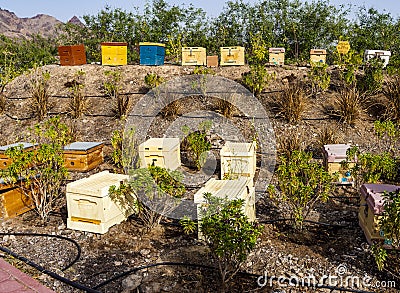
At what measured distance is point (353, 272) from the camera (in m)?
3.63

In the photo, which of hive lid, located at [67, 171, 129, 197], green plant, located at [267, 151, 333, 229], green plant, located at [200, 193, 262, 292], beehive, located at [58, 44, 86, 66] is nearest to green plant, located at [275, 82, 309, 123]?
green plant, located at [267, 151, 333, 229]

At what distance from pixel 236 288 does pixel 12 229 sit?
111 inches

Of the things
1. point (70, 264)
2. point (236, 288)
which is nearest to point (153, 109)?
point (70, 264)

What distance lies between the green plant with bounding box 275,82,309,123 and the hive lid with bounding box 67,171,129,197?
415 centimetres

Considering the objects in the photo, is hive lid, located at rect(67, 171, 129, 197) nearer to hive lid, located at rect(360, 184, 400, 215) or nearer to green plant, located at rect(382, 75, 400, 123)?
hive lid, located at rect(360, 184, 400, 215)

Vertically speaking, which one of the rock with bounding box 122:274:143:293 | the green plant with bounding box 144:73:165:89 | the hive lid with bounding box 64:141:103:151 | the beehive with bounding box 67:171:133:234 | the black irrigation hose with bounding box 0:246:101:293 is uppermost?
the green plant with bounding box 144:73:165:89

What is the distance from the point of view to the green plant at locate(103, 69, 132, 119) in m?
8.48

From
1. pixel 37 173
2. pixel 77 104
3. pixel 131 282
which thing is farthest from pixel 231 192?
pixel 77 104

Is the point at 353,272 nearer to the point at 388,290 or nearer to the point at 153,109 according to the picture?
the point at 388,290

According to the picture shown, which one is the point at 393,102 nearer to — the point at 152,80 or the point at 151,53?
the point at 152,80

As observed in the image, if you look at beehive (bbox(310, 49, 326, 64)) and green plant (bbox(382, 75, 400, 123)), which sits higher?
beehive (bbox(310, 49, 326, 64))

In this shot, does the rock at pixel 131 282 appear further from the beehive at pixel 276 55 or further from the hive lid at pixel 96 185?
the beehive at pixel 276 55

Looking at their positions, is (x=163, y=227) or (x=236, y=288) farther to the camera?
(x=163, y=227)

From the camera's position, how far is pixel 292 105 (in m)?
7.80
